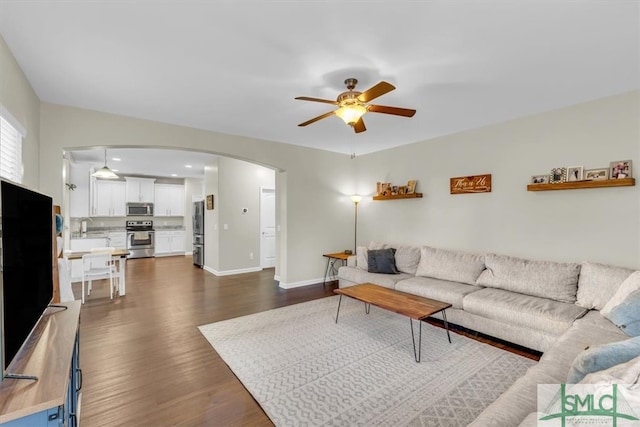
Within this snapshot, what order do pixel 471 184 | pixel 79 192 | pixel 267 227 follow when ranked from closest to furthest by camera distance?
pixel 471 184, pixel 79 192, pixel 267 227

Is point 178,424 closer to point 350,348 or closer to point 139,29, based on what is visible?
point 350,348

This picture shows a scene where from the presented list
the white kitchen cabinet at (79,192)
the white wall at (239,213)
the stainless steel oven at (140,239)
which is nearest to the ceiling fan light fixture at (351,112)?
the white wall at (239,213)

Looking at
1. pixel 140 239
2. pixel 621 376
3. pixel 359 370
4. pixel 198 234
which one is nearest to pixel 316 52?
pixel 621 376

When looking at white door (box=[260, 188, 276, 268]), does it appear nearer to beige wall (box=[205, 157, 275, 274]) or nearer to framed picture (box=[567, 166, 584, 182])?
beige wall (box=[205, 157, 275, 274])

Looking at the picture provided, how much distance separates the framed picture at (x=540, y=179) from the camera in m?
3.41

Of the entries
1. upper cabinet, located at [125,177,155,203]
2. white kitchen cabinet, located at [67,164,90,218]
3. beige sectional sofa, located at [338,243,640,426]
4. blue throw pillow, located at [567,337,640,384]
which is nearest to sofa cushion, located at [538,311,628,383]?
beige sectional sofa, located at [338,243,640,426]

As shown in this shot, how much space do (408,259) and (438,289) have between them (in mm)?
1039

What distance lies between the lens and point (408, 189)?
4891 millimetres

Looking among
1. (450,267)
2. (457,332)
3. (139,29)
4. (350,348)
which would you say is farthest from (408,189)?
(139,29)

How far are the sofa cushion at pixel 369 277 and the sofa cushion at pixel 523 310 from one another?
1.05 metres

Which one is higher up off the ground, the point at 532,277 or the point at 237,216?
the point at 237,216

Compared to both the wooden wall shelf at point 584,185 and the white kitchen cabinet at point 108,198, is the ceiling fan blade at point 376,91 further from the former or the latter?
the white kitchen cabinet at point 108,198

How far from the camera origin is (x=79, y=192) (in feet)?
22.9

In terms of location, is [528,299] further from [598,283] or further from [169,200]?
[169,200]
